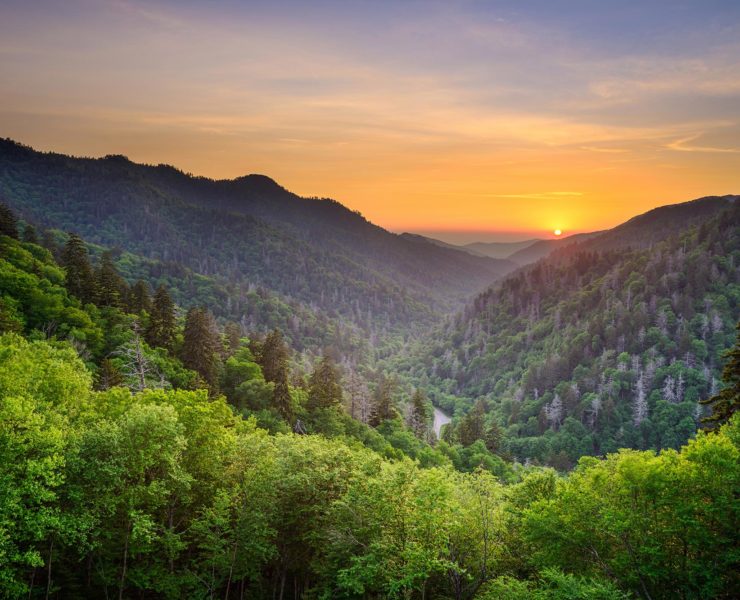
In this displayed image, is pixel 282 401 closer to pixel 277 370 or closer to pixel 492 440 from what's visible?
pixel 277 370

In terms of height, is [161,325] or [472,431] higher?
[161,325]

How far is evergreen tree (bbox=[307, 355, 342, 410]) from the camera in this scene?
82812 mm

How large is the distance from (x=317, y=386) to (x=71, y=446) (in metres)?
57.3

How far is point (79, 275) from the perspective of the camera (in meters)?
72.9

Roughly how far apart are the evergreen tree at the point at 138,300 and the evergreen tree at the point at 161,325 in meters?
6.30

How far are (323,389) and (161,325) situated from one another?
26216 millimetres

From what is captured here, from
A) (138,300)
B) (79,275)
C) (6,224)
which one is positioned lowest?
(138,300)

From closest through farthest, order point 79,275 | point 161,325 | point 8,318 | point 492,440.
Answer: point 8,318 < point 79,275 < point 161,325 < point 492,440

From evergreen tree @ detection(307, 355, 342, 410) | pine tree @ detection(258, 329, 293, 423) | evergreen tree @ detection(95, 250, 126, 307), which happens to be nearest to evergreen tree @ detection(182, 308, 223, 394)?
pine tree @ detection(258, 329, 293, 423)

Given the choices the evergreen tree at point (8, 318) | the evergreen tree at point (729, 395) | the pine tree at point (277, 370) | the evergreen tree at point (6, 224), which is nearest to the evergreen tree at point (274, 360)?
the pine tree at point (277, 370)

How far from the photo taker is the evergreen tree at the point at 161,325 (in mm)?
73188

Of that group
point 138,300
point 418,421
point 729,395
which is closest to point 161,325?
point 138,300

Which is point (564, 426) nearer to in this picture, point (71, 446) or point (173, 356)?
point (173, 356)

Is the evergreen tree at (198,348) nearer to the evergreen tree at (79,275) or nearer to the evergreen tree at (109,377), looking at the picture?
the evergreen tree at (79,275)
